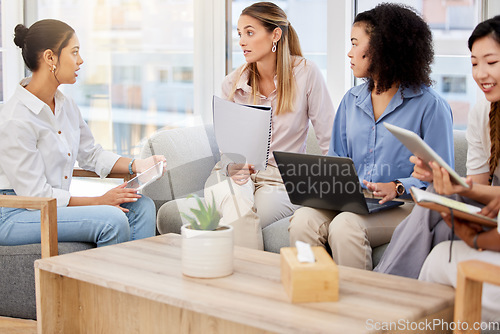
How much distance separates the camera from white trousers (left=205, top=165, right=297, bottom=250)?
2.40 meters

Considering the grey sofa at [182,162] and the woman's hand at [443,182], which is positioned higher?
the woman's hand at [443,182]

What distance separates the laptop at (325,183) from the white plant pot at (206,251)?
0.52 metres

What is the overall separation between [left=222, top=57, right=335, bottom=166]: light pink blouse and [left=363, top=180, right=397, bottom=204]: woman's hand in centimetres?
64

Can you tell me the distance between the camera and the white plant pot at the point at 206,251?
63.9 inches

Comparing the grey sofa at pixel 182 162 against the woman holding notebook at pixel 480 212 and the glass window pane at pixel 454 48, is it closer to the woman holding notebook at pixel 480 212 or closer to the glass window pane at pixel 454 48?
the glass window pane at pixel 454 48

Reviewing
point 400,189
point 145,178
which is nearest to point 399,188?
point 400,189

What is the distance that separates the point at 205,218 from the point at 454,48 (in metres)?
2.02

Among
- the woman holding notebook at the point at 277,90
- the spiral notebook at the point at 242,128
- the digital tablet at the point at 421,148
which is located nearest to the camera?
the digital tablet at the point at 421,148

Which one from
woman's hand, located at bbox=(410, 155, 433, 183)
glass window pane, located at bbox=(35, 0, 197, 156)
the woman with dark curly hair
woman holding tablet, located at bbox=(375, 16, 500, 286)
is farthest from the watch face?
glass window pane, located at bbox=(35, 0, 197, 156)

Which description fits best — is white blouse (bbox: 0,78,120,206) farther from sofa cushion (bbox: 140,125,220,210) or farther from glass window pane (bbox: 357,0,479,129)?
glass window pane (bbox: 357,0,479,129)

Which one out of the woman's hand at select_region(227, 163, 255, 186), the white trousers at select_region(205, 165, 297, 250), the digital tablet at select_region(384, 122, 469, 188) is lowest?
the white trousers at select_region(205, 165, 297, 250)

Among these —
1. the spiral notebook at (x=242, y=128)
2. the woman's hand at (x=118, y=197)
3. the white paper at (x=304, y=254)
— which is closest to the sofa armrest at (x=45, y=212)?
the woman's hand at (x=118, y=197)

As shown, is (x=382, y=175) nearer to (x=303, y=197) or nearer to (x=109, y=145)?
(x=303, y=197)

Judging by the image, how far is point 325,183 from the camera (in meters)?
2.09
